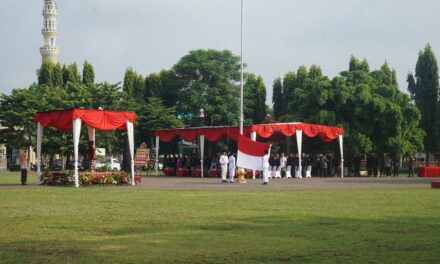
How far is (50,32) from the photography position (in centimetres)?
12606

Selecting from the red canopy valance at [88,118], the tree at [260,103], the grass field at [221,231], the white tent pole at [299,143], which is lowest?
the grass field at [221,231]

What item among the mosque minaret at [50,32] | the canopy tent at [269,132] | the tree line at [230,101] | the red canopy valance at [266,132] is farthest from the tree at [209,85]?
the mosque minaret at [50,32]

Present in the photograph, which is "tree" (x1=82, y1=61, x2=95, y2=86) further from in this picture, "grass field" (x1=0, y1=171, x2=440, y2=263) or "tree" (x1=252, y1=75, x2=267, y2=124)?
"grass field" (x1=0, y1=171, x2=440, y2=263)

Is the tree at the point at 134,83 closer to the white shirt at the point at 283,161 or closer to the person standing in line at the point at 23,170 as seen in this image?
the white shirt at the point at 283,161

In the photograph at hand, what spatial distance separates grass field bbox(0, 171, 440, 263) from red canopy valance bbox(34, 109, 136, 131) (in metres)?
10.6

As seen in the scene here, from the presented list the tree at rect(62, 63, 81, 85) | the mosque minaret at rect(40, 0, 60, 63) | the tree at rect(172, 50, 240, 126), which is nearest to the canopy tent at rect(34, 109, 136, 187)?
the tree at rect(172, 50, 240, 126)

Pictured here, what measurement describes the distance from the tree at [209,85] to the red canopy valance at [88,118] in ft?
107

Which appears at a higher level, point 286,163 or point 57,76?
point 57,76

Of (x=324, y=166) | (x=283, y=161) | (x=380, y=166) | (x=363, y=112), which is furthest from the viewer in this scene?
(x=363, y=112)

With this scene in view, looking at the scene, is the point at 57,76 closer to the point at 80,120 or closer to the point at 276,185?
the point at 80,120

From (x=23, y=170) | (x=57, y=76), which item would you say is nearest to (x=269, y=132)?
(x=23, y=170)

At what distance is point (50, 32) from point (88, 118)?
325ft

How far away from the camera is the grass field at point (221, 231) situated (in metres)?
10.2

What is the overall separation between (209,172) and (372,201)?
26.8 metres
